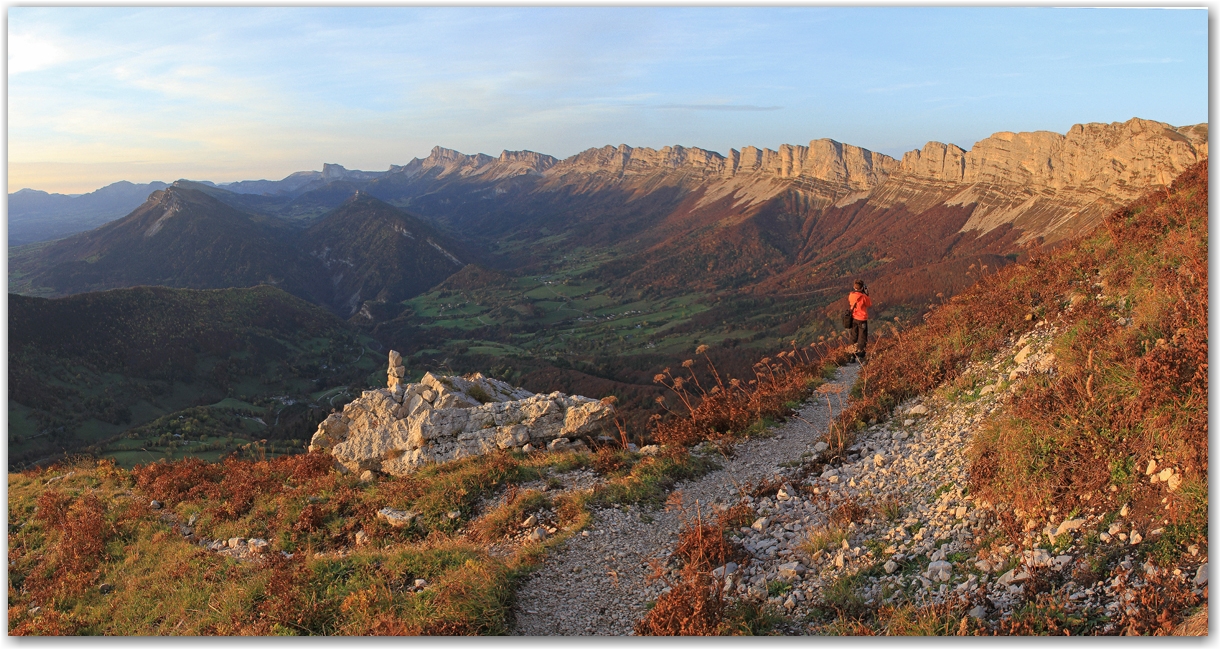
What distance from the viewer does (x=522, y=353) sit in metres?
119

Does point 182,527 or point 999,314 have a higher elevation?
point 999,314

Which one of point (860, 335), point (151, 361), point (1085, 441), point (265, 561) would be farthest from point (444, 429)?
point (151, 361)

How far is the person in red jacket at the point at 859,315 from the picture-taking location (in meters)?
14.3

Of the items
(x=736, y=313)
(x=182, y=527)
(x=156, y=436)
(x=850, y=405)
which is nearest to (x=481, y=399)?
(x=182, y=527)

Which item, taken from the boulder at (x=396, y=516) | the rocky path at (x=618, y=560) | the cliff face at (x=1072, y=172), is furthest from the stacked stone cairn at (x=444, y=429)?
the cliff face at (x=1072, y=172)

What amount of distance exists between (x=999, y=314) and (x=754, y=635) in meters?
10.7

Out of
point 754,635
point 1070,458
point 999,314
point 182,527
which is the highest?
point 999,314

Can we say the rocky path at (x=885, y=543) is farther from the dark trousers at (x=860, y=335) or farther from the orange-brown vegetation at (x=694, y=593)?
the dark trousers at (x=860, y=335)

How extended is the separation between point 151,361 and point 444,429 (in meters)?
96.6

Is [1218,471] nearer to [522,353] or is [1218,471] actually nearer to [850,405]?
[850,405]

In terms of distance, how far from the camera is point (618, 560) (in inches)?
312

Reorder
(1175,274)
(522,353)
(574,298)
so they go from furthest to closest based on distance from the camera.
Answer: (574,298) < (522,353) < (1175,274)

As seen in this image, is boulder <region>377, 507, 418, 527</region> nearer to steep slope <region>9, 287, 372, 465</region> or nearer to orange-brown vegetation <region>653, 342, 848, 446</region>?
orange-brown vegetation <region>653, 342, 848, 446</region>

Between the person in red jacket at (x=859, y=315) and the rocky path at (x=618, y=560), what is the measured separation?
446cm
